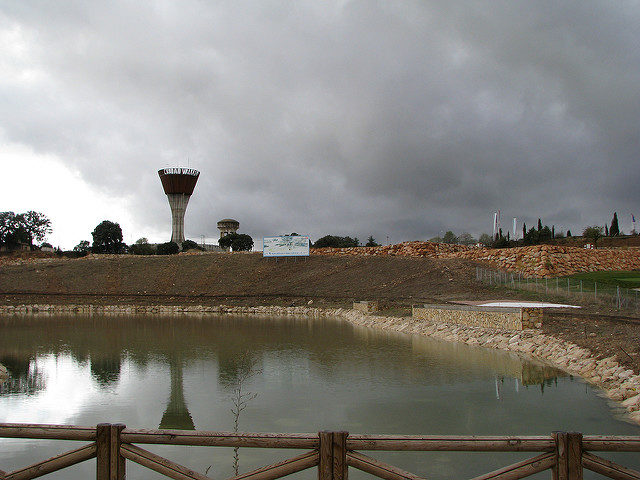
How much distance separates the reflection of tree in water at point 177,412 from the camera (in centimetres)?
1305

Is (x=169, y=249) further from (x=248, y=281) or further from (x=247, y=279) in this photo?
(x=248, y=281)

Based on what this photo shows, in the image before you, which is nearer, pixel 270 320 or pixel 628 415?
pixel 628 415

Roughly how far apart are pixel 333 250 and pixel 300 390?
6934 cm

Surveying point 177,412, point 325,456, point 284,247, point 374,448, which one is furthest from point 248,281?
point 374,448

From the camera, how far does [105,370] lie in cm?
2084

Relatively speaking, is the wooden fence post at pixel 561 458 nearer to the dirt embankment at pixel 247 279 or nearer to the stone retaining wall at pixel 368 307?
the stone retaining wall at pixel 368 307

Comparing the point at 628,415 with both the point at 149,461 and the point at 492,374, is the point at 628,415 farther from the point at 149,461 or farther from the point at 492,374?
the point at 149,461

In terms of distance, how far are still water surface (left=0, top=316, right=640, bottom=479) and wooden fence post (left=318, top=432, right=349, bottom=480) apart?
4.93 metres

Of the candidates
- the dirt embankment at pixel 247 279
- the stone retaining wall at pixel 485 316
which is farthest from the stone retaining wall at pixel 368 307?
the stone retaining wall at pixel 485 316

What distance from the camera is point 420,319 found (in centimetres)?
3688

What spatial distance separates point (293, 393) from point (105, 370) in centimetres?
882

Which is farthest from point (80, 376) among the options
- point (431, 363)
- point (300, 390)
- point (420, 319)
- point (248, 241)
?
point (248, 241)

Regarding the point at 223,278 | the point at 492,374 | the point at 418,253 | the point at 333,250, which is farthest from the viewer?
the point at 333,250

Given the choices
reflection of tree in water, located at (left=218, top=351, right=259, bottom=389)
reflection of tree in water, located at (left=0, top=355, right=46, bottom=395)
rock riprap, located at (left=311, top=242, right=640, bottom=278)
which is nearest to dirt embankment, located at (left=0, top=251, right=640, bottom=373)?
rock riprap, located at (left=311, top=242, right=640, bottom=278)
